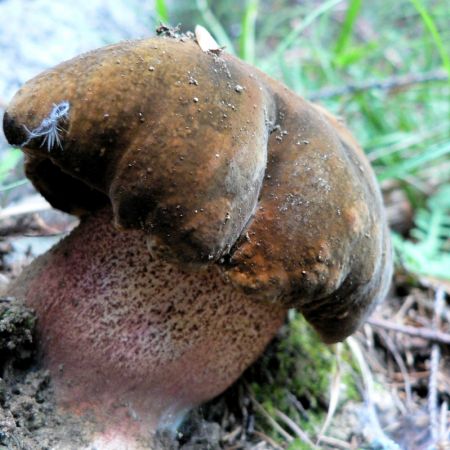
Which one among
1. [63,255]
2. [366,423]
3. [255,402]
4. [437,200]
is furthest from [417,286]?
[63,255]

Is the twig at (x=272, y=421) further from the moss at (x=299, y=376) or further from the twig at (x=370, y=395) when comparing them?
the twig at (x=370, y=395)

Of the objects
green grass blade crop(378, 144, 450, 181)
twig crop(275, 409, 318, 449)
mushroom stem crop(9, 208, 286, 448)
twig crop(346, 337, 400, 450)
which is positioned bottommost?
green grass blade crop(378, 144, 450, 181)

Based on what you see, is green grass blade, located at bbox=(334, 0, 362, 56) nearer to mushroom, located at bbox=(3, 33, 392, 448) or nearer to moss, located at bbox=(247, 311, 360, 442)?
mushroom, located at bbox=(3, 33, 392, 448)

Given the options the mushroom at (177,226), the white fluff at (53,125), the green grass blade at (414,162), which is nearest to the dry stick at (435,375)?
the mushroom at (177,226)

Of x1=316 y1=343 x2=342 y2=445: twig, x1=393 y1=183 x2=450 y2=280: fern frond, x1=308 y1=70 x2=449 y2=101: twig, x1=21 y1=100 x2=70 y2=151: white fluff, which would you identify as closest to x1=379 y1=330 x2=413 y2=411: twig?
x1=316 y1=343 x2=342 y2=445: twig

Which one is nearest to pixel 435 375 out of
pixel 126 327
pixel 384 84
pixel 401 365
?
pixel 401 365
